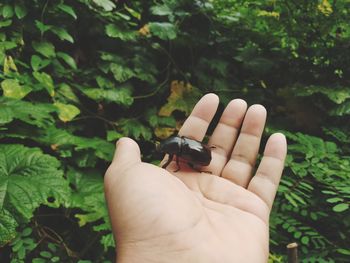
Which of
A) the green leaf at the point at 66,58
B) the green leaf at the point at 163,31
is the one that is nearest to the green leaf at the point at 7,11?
the green leaf at the point at 66,58

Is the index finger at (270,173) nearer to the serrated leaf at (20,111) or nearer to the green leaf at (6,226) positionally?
the green leaf at (6,226)

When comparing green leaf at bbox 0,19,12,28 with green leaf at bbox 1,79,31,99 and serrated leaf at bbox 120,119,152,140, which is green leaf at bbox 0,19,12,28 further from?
serrated leaf at bbox 120,119,152,140

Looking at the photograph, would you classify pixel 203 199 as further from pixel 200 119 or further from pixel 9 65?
pixel 9 65

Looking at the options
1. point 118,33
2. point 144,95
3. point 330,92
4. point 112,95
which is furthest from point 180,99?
point 330,92

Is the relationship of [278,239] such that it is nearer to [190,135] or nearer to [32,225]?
[190,135]

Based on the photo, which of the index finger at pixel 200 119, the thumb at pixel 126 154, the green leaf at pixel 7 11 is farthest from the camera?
the green leaf at pixel 7 11

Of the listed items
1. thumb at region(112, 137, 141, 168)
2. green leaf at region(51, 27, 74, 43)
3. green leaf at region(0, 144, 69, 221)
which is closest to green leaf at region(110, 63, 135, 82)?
green leaf at region(51, 27, 74, 43)
